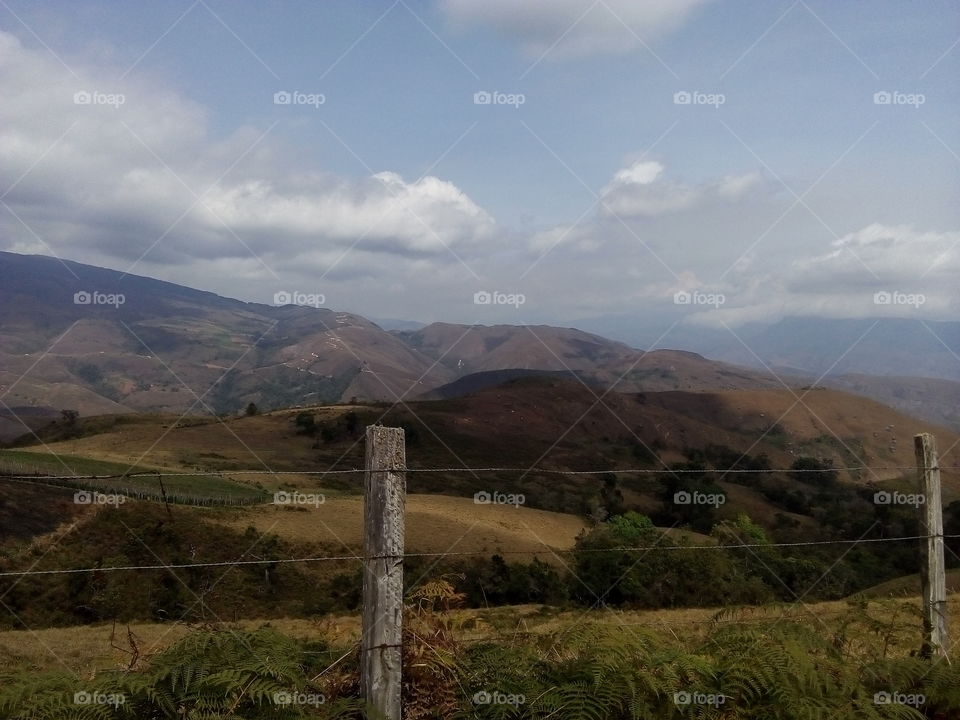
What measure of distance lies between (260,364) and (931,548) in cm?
13674

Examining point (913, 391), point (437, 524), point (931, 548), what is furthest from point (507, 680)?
point (913, 391)

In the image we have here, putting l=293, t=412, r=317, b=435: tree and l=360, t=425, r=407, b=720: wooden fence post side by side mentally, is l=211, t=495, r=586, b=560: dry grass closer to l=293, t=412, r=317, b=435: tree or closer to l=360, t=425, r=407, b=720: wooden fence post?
l=293, t=412, r=317, b=435: tree

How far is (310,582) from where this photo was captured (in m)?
27.5

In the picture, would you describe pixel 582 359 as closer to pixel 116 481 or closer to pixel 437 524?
pixel 437 524

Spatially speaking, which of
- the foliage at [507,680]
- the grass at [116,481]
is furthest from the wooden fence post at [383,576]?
the grass at [116,481]

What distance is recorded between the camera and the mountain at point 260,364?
99.0 m

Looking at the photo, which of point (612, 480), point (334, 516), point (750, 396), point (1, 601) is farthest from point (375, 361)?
point (1, 601)

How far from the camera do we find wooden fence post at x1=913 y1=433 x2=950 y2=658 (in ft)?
18.2

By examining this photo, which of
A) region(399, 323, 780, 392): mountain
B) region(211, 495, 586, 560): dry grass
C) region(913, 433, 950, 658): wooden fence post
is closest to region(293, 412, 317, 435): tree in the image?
region(211, 495, 586, 560): dry grass

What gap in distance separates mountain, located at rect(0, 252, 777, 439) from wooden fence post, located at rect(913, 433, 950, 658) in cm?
Answer: 7111

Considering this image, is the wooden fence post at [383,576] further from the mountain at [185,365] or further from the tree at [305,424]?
the mountain at [185,365]

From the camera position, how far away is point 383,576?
414 centimetres

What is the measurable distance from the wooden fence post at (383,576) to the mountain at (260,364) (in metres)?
70.7

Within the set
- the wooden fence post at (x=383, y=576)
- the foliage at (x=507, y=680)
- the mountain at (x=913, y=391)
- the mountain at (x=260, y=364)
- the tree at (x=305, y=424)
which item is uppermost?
the mountain at (x=260, y=364)
